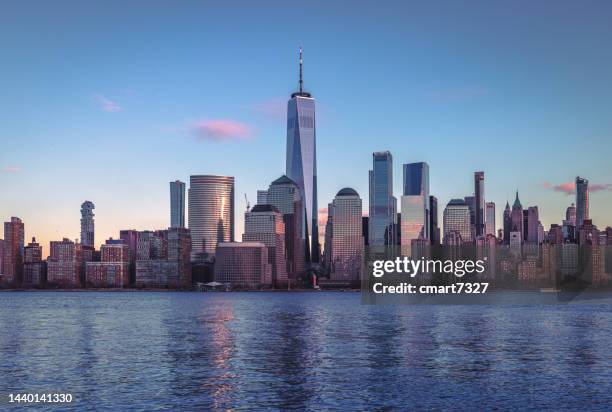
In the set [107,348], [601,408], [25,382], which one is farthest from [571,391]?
[107,348]

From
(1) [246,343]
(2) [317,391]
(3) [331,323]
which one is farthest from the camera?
(3) [331,323]

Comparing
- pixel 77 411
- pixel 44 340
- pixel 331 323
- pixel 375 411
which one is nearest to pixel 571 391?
pixel 375 411

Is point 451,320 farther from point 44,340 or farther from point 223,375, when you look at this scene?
point 223,375

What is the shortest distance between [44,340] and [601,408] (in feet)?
249

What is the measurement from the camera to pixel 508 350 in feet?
299

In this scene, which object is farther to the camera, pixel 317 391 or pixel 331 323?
pixel 331 323

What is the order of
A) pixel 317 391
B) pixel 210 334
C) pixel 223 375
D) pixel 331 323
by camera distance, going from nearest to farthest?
pixel 317 391 < pixel 223 375 < pixel 210 334 < pixel 331 323

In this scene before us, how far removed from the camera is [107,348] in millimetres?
93688

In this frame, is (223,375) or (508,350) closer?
(223,375)

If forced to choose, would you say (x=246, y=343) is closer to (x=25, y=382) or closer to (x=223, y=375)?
(x=223, y=375)

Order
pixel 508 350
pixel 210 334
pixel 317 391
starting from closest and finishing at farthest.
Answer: pixel 317 391
pixel 508 350
pixel 210 334

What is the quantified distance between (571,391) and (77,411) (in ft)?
127

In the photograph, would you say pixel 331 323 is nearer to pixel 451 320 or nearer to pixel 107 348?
pixel 451 320

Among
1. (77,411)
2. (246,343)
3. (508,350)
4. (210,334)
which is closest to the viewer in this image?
(77,411)
